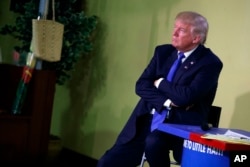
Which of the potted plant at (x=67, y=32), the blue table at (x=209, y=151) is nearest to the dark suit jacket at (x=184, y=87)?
the blue table at (x=209, y=151)

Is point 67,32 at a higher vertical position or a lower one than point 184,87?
higher

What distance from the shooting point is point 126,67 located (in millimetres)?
3539

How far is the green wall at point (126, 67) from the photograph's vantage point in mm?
2707

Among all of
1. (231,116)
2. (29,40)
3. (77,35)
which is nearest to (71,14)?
(77,35)

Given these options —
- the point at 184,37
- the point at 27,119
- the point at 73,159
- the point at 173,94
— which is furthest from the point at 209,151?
the point at 73,159

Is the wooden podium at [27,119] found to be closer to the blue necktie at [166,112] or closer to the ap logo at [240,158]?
the blue necktie at [166,112]

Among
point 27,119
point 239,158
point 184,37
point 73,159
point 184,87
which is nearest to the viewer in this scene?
point 239,158

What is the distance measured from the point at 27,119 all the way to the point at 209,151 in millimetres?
1870

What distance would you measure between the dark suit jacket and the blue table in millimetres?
373

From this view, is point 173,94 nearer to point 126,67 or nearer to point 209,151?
point 209,151

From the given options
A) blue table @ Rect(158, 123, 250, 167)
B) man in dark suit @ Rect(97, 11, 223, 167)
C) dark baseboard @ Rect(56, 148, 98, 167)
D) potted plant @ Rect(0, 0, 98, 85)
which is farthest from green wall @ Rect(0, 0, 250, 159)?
blue table @ Rect(158, 123, 250, 167)

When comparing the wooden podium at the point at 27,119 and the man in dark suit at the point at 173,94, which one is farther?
the wooden podium at the point at 27,119

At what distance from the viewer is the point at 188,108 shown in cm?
219

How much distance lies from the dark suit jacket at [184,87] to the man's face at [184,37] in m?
0.05
